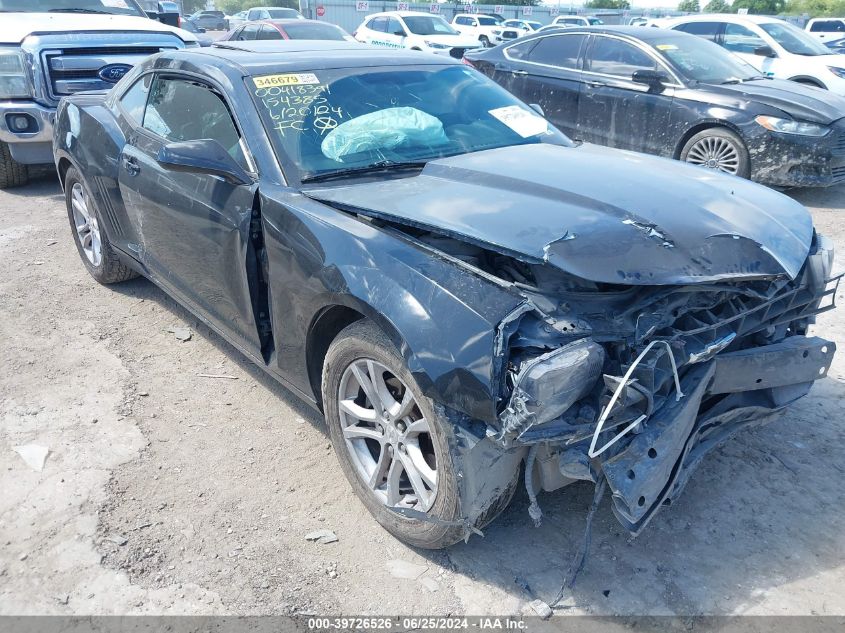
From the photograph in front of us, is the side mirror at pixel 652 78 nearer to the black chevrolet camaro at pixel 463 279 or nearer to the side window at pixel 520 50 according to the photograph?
the side window at pixel 520 50

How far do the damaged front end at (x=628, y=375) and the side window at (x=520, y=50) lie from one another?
661 cm

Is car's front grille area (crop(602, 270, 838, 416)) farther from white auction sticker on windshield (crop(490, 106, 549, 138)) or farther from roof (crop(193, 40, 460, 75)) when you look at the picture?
roof (crop(193, 40, 460, 75))

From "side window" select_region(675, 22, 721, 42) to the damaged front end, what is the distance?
950 centimetres

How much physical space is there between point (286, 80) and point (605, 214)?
1692 millimetres

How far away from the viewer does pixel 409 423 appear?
2.51 m

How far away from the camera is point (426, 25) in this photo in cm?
1734

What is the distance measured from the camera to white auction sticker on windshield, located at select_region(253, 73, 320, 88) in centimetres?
323

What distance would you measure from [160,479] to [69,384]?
A: 3.70 feet

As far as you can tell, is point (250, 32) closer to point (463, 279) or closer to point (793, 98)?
point (793, 98)

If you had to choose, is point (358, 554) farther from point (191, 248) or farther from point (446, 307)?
point (191, 248)

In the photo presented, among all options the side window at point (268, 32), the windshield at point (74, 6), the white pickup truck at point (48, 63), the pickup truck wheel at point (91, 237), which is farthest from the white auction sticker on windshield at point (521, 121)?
the side window at point (268, 32)

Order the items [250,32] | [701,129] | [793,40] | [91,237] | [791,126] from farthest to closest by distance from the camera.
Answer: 1. [250,32]
2. [793,40]
3. [701,129]
4. [791,126]
5. [91,237]

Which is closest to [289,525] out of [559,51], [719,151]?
[719,151]

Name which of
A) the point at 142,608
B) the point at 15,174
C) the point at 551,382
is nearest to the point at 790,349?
the point at 551,382
